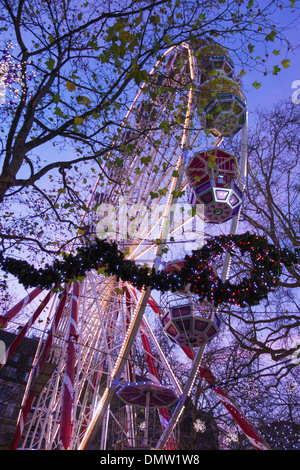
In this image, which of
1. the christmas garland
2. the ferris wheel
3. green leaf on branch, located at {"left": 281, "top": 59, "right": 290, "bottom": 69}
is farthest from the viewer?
the ferris wheel

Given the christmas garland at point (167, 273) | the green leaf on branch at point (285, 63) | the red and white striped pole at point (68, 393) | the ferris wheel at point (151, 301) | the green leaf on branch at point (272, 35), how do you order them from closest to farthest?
1. the green leaf on branch at point (285, 63)
2. the green leaf on branch at point (272, 35)
3. the christmas garland at point (167, 273)
4. the red and white striped pole at point (68, 393)
5. the ferris wheel at point (151, 301)

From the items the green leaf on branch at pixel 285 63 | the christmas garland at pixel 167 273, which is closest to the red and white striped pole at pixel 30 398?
the christmas garland at pixel 167 273

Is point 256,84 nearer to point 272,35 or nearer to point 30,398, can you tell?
point 272,35

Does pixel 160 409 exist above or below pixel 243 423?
above

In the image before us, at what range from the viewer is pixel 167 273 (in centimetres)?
714

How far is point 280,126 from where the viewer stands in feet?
41.3

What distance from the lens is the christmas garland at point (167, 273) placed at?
6691mm

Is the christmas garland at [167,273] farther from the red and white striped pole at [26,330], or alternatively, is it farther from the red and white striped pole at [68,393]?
the red and white striped pole at [26,330]

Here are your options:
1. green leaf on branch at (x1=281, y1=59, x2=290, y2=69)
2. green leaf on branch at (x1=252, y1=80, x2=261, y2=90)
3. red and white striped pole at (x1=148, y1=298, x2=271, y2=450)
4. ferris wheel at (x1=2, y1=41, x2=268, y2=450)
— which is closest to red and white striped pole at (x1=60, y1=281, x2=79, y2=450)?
ferris wheel at (x1=2, y1=41, x2=268, y2=450)

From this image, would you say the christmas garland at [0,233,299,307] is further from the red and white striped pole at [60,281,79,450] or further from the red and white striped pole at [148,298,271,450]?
the red and white striped pole at [148,298,271,450]

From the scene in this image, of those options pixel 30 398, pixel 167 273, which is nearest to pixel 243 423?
pixel 30 398

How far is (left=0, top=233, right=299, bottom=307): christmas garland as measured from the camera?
6.69m

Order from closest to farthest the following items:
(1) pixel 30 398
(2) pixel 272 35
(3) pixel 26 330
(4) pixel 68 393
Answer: (2) pixel 272 35, (4) pixel 68 393, (3) pixel 26 330, (1) pixel 30 398
